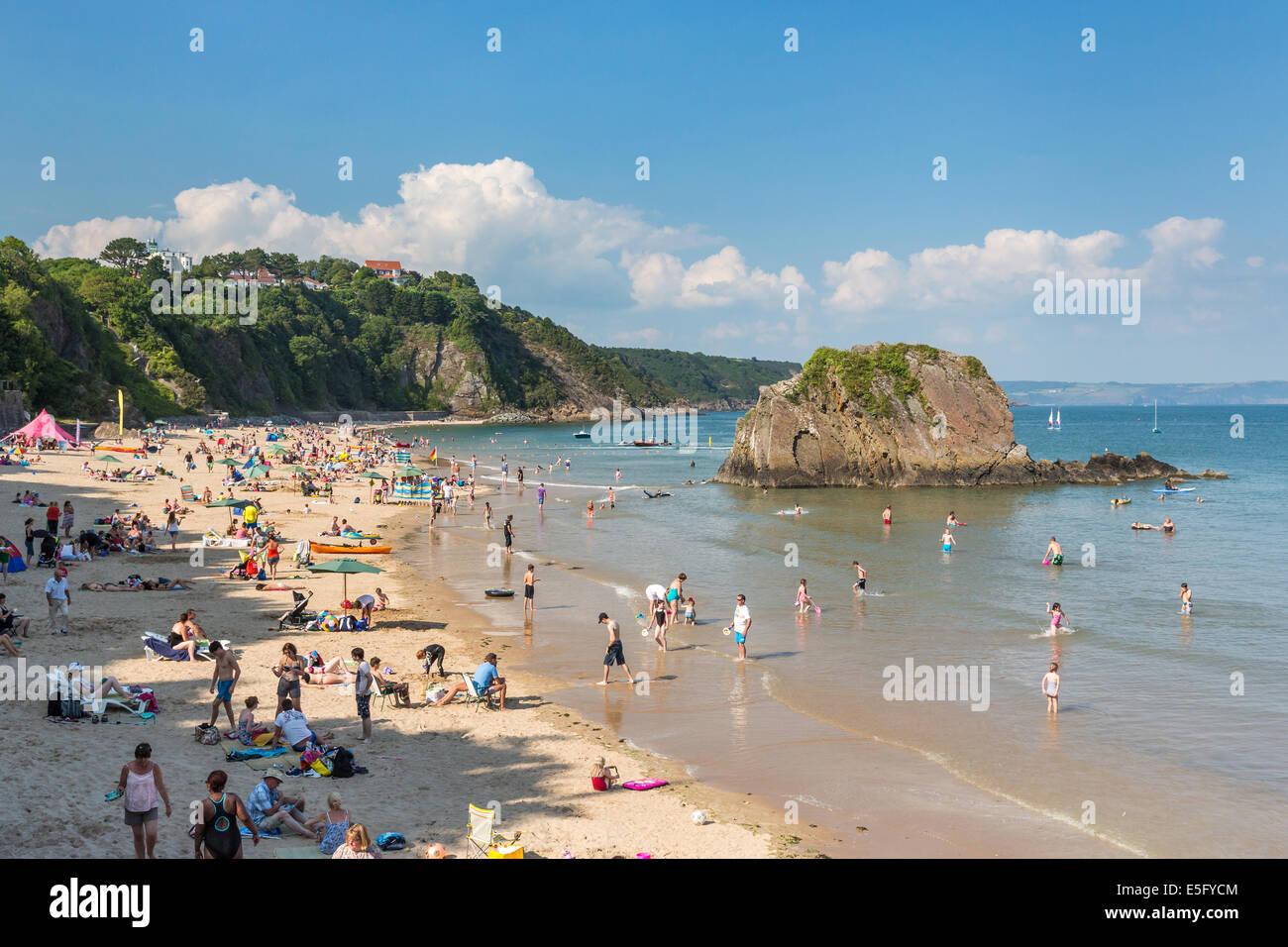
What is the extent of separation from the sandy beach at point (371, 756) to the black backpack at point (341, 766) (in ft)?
0.74

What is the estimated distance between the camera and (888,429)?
6450 centimetres

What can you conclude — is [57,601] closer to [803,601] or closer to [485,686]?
[485,686]

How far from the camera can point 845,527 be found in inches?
1757

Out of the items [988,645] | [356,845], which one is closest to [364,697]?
[356,845]

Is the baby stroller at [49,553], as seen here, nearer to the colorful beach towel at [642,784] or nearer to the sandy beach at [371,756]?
the sandy beach at [371,756]

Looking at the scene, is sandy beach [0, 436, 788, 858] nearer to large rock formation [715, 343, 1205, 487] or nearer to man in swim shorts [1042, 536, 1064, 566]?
man in swim shorts [1042, 536, 1064, 566]

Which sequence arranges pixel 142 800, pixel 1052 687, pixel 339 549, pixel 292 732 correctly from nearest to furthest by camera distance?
pixel 142 800, pixel 292 732, pixel 1052 687, pixel 339 549

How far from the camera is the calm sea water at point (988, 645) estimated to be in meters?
13.9

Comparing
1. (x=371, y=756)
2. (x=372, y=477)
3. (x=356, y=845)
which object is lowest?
(x=371, y=756)

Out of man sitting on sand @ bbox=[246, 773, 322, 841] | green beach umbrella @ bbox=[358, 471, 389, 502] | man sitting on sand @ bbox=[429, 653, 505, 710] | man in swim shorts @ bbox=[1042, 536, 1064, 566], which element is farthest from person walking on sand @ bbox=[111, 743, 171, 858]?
green beach umbrella @ bbox=[358, 471, 389, 502]

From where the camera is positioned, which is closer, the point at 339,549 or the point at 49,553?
the point at 49,553

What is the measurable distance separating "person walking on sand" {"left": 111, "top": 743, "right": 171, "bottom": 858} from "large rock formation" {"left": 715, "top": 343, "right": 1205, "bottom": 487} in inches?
2226

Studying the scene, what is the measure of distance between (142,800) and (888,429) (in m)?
60.2

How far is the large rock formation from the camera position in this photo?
64.0 metres
